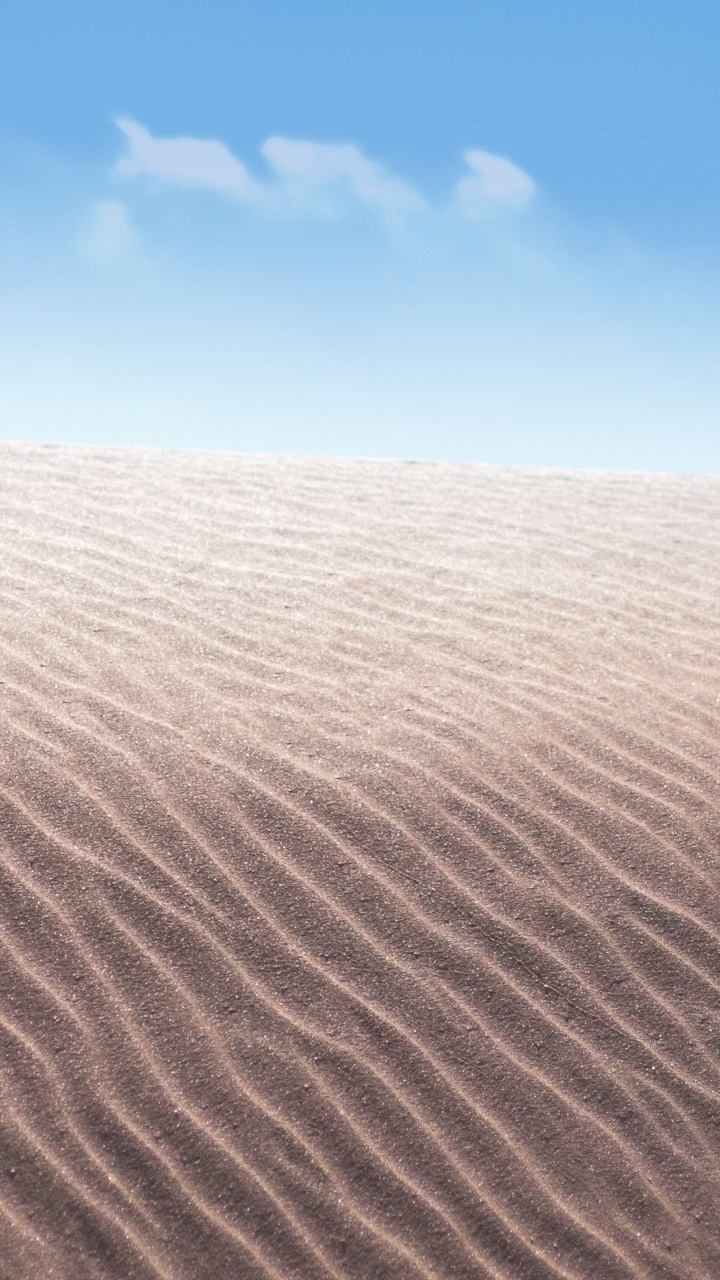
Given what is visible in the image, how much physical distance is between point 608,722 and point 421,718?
2.50 ft

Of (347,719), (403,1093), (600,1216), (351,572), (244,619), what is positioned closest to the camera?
(600,1216)

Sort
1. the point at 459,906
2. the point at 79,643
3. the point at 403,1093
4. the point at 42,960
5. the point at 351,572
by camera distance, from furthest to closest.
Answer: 1. the point at 351,572
2. the point at 79,643
3. the point at 459,906
4. the point at 42,960
5. the point at 403,1093

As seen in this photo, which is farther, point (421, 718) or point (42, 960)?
point (421, 718)

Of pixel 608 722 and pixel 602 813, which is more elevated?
pixel 608 722

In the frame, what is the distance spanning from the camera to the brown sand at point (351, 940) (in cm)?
215

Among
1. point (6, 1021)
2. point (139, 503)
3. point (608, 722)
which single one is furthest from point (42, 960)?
point (139, 503)

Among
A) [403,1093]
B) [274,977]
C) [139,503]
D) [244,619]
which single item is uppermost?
[139,503]

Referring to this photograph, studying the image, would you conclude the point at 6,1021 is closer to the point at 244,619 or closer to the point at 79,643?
A: the point at 79,643

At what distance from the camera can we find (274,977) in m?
2.53

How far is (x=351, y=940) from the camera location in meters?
2.65

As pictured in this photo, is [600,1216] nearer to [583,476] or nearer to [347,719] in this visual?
[347,719]

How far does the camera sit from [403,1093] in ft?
7.73

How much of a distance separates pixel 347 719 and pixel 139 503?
302 cm

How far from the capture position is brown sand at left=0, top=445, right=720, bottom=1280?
7.06ft
